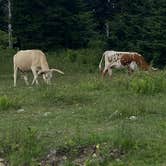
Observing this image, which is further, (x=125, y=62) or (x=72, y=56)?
(x=72, y=56)

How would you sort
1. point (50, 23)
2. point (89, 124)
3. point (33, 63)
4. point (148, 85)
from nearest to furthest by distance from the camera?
1. point (89, 124)
2. point (148, 85)
3. point (33, 63)
4. point (50, 23)

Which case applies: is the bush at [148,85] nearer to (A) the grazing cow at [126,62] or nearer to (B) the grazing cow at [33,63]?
(A) the grazing cow at [126,62]

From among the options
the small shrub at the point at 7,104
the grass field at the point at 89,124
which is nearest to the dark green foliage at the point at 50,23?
the grass field at the point at 89,124

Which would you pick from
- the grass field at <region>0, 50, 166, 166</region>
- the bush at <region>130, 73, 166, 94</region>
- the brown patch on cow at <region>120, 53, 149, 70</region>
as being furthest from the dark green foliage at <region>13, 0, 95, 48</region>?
the bush at <region>130, 73, 166, 94</region>

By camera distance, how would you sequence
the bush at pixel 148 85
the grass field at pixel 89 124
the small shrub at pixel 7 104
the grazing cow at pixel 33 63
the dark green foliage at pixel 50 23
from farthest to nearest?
the dark green foliage at pixel 50 23 < the grazing cow at pixel 33 63 < the bush at pixel 148 85 < the small shrub at pixel 7 104 < the grass field at pixel 89 124

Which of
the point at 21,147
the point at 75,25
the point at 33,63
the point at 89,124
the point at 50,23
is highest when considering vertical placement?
the point at 50,23

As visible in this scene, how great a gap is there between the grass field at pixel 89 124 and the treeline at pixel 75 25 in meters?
19.8

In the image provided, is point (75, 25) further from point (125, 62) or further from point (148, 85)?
point (148, 85)

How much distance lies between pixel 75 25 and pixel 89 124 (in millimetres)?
28187

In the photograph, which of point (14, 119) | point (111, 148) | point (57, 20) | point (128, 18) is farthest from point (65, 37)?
point (111, 148)

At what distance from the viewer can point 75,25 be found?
39562mm

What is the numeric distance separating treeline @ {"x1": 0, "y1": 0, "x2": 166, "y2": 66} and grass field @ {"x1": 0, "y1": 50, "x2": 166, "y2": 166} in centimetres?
1979

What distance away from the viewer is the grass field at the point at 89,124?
10.0 metres

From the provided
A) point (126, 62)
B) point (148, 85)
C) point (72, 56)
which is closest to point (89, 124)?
point (148, 85)
